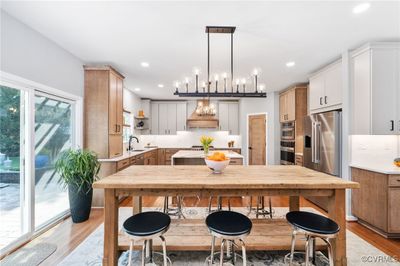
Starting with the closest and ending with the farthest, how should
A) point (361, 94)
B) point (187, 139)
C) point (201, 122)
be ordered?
point (361, 94) → point (201, 122) → point (187, 139)

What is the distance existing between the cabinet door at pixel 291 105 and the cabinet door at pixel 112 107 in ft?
14.2

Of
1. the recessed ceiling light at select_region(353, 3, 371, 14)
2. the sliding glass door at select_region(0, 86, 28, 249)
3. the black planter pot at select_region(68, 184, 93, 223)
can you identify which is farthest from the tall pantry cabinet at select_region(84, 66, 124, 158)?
the recessed ceiling light at select_region(353, 3, 371, 14)

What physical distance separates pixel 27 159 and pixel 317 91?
16.8ft

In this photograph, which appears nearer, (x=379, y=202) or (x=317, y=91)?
(x=379, y=202)

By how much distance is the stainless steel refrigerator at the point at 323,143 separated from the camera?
3.34 meters

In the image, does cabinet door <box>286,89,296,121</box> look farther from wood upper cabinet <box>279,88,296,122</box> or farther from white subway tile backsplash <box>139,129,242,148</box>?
white subway tile backsplash <box>139,129,242,148</box>

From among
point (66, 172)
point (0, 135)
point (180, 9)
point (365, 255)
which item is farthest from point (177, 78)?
point (365, 255)

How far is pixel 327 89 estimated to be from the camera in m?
3.71

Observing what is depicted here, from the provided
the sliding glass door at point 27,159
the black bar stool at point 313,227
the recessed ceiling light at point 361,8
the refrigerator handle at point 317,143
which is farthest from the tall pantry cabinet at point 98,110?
the refrigerator handle at point 317,143

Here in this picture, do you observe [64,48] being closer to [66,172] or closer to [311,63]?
[66,172]

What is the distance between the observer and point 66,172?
2965mm

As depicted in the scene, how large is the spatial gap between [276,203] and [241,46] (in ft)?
10.4

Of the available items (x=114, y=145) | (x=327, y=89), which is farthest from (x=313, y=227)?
(x=114, y=145)

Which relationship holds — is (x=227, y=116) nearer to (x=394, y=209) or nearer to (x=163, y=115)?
(x=163, y=115)
